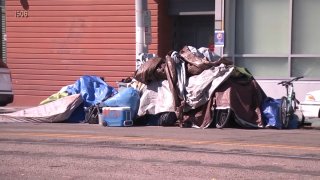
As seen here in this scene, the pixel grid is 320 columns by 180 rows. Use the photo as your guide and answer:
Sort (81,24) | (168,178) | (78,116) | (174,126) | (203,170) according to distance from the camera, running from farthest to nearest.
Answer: (81,24)
(78,116)
(174,126)
(203,170)
(168,178)

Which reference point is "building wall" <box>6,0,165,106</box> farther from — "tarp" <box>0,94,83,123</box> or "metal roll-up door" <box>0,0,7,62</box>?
"tarp" <box>0,94,83,123</box>

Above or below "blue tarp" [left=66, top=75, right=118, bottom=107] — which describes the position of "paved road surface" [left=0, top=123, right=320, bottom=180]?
below

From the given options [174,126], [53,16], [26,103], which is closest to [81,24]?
[53,16]

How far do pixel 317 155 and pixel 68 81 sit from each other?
11964 millimetres

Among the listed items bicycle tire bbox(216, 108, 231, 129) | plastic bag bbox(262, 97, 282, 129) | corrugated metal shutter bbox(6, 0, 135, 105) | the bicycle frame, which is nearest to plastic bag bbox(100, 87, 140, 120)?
bicycle tire bbox(216, 108, 231, 129)

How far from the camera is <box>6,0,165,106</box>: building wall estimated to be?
19.0m

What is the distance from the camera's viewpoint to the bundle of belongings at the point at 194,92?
1355cm

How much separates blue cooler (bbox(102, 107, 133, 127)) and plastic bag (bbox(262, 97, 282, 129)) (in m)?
3.21

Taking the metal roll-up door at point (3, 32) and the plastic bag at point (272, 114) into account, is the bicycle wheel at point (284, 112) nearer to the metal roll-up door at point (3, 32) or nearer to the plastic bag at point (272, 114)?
the plastic bag at point (272, 114)

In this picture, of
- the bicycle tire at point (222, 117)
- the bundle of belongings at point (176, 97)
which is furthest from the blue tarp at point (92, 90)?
the bicycle tire at point (222, 117)

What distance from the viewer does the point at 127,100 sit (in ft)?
46.3

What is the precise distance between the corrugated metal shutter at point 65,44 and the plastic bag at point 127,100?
4733 mm

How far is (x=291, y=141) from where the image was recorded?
11047 millimetres

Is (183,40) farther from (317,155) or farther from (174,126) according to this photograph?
(317,155)
